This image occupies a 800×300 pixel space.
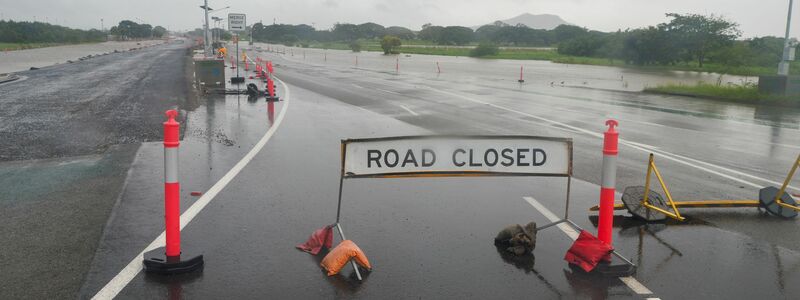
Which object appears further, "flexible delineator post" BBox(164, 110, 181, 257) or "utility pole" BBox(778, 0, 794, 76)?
"utility pole" BBox(778, 0, 794, 76)

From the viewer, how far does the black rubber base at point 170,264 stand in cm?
506

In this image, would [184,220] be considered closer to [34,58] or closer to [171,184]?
[171,184]

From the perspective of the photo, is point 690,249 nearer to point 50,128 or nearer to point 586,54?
point 50,128

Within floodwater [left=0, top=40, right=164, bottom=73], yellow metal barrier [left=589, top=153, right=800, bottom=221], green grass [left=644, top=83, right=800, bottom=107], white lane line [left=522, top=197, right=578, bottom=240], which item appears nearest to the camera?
white lane line [left=522, top=197, right=578, bottom=240]

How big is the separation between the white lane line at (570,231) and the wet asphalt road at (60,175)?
4.06 m

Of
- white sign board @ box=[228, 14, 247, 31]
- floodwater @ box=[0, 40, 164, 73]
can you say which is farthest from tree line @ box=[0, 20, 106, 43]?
white sign board @ box=[228, 14, 247, 31]

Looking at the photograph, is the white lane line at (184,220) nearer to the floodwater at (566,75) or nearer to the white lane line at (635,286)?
the white lane line at (635,286)

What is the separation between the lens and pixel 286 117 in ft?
51.1

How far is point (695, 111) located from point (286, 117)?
41.0 feet

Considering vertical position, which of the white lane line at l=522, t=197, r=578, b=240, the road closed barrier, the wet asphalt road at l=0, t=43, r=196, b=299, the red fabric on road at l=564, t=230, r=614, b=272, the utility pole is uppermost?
the utility pole

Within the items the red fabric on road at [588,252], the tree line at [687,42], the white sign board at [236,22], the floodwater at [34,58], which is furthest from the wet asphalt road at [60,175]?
the tree line at [687,42]

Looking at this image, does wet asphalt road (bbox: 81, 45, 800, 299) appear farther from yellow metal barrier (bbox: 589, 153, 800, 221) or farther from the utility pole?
the utility pole

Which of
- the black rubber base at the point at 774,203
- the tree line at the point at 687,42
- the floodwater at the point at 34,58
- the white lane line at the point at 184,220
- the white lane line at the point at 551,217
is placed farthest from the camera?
the tree line at the point at 687,42

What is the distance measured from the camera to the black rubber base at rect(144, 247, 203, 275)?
5.06 meters
